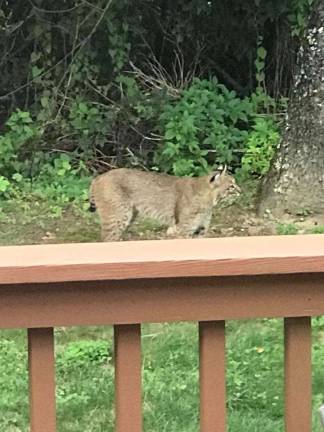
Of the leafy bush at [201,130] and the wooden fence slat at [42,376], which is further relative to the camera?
the leafy bush at [201,130]

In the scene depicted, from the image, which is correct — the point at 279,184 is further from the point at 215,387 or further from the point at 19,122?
the point at 215,387

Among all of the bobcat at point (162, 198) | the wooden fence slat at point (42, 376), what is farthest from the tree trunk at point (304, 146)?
the wooden fence slat at point (42, 376)

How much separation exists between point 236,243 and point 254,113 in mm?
9052

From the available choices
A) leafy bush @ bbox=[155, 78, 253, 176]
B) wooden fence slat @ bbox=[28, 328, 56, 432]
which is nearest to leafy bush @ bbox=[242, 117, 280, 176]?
leafy bush @ bbox=[155, 78, 253, 176]

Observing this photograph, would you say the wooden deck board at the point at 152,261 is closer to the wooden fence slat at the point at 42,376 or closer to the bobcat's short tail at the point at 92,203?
the wooden fence slat at the point at 42,376

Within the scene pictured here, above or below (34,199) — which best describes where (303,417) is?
below

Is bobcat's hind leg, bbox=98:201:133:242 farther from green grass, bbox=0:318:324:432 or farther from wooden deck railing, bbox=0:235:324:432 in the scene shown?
wooden deck railing, bbox=0:235:324:432

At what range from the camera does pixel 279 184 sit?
28.2ft

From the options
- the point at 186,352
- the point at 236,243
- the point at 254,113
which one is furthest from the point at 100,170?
the point at 236,243

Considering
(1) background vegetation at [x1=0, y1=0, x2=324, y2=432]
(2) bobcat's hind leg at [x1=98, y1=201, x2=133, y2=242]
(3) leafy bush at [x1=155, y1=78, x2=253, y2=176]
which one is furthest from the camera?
(3) leafy bush at [x1=155, y1=78, x2=253, y2=176]

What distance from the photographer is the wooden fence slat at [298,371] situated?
1.85 meters

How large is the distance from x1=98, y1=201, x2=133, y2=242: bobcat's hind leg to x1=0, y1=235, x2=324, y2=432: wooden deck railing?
6.21m

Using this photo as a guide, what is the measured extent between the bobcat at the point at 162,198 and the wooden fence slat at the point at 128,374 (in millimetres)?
6425

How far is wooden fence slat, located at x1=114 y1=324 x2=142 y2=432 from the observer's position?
5.91ft
